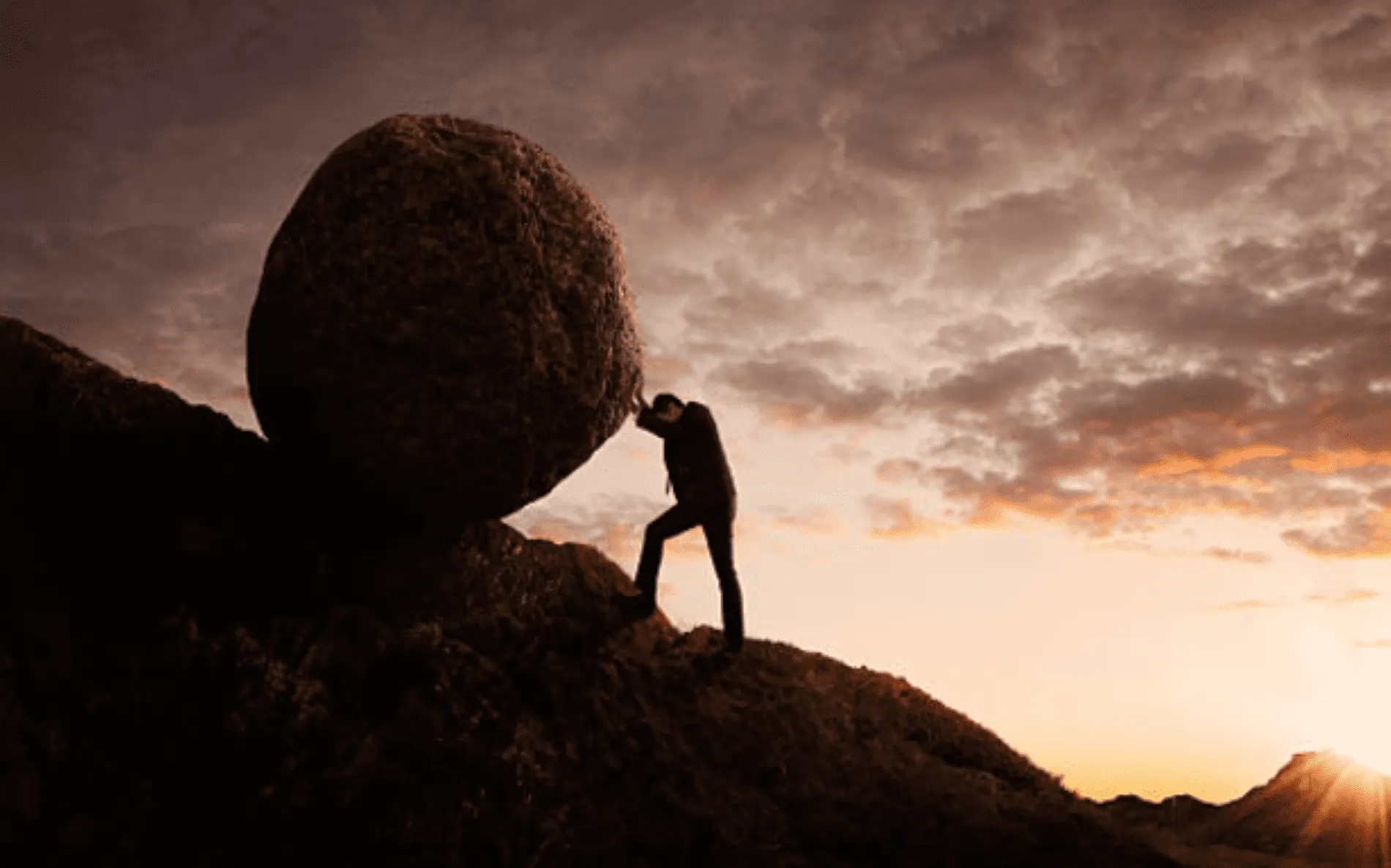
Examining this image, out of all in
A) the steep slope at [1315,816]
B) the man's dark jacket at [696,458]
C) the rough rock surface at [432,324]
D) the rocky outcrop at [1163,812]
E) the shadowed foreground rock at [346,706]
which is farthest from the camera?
the steep slope at [1315,816]

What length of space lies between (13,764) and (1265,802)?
1863 cm

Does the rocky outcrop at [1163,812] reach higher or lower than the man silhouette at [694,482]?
lower

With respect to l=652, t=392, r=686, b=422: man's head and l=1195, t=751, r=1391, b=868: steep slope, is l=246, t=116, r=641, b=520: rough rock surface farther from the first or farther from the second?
l=1195, t=751, r=1391, b=868: steep slope

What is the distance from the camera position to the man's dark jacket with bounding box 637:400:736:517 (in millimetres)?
10531

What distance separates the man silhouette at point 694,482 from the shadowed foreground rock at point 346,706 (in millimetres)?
1045

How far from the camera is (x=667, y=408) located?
426 inches

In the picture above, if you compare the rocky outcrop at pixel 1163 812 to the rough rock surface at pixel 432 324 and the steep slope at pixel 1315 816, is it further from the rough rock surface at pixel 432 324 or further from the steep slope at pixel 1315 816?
the rough rock surface at pixel 432 324

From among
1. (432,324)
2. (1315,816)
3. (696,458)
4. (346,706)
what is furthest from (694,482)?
(1315,816)

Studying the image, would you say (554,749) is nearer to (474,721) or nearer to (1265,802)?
(474,721)

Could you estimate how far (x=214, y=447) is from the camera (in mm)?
9656

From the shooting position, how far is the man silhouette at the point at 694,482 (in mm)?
10555

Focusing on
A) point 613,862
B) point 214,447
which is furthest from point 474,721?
point 214,447

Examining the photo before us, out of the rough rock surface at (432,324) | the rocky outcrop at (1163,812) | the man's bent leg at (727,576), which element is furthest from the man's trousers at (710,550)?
the rocky outcrop at (1163,812)

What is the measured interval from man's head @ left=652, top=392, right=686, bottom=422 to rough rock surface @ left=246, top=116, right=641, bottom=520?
0.94 metres
